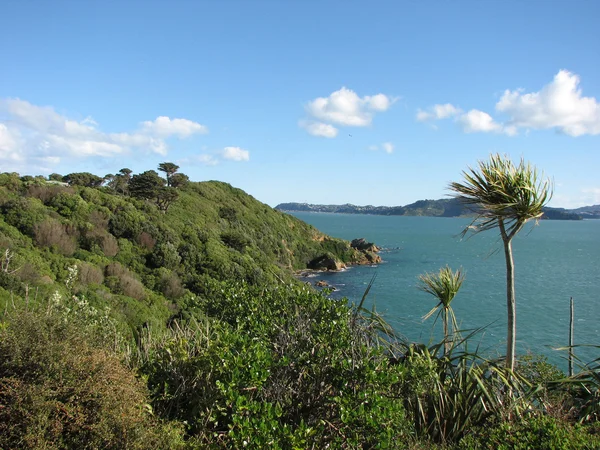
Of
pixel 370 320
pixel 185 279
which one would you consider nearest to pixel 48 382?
pixel 370 320

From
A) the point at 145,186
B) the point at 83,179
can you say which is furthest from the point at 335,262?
the point at 83,179

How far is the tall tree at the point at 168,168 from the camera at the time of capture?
54625 millimetres

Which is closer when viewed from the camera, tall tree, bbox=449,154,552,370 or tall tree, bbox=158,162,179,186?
tall tree, bbox=449,154,552,370

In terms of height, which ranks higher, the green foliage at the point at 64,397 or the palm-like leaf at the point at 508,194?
the palm-like leaf at the point at 508,194

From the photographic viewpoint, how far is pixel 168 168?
Result: 180ft

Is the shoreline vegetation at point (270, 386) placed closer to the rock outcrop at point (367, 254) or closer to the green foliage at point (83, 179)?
the green foliage at point (83, 179)

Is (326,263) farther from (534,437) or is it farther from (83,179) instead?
(534,437)

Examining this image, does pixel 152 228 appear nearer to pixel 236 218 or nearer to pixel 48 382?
pixel 236 218

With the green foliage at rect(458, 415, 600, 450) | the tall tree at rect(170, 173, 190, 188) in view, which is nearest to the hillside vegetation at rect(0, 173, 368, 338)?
the tall tree at rect(170, 173, 190, 188)

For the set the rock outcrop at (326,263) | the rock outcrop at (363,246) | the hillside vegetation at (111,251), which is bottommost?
the rock outcrop at (326,263)

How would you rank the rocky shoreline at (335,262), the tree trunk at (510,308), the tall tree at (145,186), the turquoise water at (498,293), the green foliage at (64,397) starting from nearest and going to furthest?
the green foliage at (64,397), the tree trunk at (510,308), the turquoise water at (498,293), the tall tree at (145,186), the rocky shoreline at (335,262)

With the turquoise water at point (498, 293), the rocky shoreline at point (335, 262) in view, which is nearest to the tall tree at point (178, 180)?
the rocky shoreline at point (335, 262)

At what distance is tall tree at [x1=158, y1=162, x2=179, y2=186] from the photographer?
5462 cm

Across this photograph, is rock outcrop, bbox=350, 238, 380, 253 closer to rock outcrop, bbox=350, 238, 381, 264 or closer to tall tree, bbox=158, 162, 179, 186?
rock outcrop, bbox=350, 238, 381, 264
